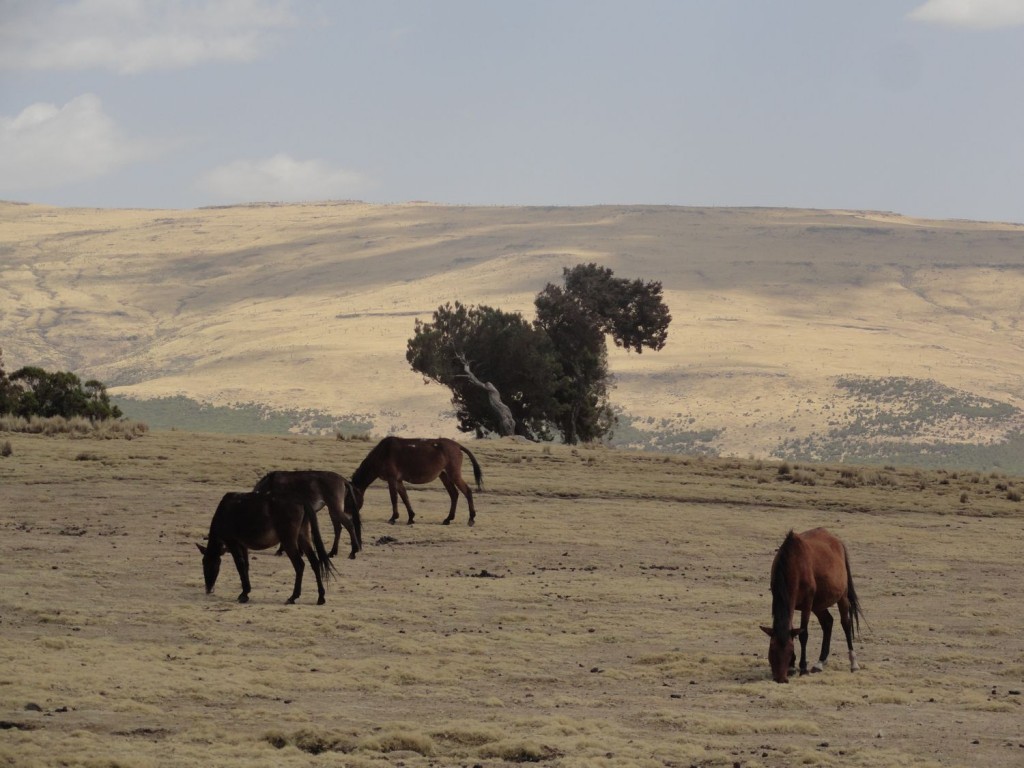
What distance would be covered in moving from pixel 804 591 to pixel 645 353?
120 m

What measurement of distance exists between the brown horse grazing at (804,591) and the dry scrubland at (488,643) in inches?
11.7

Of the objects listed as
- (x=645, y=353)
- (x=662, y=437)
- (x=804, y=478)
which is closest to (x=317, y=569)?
(x=804, y=478)

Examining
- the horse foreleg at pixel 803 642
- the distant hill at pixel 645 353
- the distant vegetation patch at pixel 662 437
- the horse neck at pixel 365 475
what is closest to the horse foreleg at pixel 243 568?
the horse foreleg at pixel 803 642

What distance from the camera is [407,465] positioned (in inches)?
993

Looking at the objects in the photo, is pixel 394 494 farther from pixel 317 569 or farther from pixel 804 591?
pixel 804 591

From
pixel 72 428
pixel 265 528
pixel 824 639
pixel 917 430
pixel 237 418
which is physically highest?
pixel 72 428

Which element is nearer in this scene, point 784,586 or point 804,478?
point 784,586

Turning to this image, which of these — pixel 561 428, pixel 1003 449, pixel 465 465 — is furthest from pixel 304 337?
pixel 465 465

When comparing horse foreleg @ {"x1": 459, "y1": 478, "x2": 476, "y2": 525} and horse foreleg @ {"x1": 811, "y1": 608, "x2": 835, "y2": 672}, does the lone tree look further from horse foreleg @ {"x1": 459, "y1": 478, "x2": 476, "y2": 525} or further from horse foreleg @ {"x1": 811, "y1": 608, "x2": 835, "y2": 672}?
horse foreleg @ {"x1": 811, "y1": 608, "x2": 835, "y2": 672}

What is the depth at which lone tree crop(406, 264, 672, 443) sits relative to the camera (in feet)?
180

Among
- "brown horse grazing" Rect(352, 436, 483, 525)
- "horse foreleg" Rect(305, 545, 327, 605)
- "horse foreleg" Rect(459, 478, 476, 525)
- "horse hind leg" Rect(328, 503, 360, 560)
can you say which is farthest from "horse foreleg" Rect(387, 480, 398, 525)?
"horse foreleg" Rect(305, 545, 327, 605)

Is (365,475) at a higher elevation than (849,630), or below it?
higher

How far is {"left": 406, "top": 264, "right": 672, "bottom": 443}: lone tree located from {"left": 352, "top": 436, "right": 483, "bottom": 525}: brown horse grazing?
27.9 meters

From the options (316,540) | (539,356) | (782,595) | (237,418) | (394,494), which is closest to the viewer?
(782,595)
